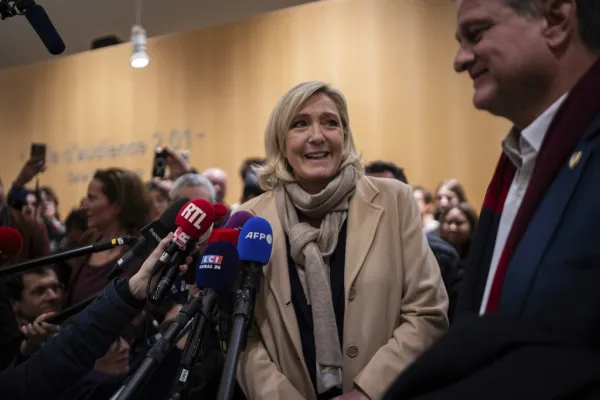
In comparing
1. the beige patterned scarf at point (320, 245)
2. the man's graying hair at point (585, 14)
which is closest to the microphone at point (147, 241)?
the beige patterned scarf at point (320, 245)

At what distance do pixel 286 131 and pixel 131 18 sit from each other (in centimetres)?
385

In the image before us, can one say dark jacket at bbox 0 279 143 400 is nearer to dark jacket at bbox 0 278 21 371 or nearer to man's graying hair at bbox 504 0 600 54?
dark jacket at bbox 0 278 21 371

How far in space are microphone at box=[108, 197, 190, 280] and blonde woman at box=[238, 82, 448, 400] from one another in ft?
1.02

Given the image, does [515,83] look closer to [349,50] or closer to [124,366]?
[124,366]

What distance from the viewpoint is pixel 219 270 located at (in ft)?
4.74

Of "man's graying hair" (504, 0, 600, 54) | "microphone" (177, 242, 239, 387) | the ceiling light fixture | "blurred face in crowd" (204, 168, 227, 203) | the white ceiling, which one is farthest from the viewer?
the ceiling light fixture

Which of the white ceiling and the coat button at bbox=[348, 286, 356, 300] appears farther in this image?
the white ceiling

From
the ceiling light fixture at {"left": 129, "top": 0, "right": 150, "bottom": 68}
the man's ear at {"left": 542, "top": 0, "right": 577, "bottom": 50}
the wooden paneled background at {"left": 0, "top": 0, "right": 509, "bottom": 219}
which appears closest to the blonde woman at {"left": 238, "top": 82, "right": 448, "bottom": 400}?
the man's ear at {"left": 542, "top": 0, "right": 577, "bottom": 50}

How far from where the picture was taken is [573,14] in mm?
938

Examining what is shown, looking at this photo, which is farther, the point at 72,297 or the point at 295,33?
the point at 295,33

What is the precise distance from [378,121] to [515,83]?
14.1ft

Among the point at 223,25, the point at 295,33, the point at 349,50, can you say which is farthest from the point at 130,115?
the point at 349,50

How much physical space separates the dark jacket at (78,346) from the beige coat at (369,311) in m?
0.36

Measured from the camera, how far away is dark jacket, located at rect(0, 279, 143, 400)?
1.55 meters
